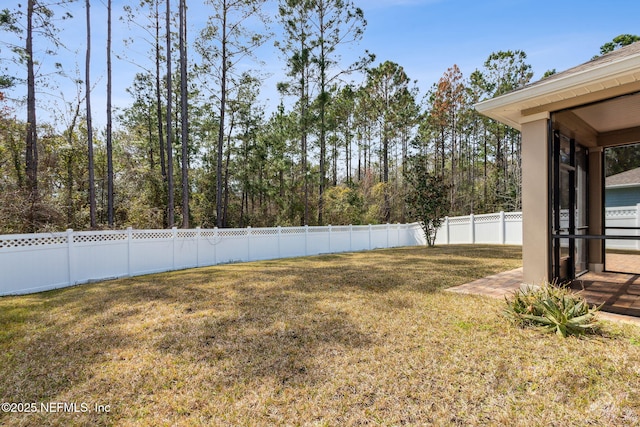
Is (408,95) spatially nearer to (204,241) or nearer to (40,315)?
(204,241)

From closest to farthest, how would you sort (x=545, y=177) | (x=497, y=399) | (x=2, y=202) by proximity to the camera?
(x=497, y=399), (x=545, y=177), (x=2, y=202)

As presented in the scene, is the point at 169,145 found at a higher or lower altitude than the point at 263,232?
higher

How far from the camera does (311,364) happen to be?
274 centimetres

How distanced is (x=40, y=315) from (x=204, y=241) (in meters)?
4.70

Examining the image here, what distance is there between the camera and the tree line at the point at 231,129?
371 inches

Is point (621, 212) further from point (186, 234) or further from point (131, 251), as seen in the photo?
point (131, 251)

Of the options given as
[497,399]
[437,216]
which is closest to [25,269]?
[497,399]

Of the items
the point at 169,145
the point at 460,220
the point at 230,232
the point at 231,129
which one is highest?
the point at 231,129

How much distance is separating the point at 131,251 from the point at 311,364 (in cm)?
624

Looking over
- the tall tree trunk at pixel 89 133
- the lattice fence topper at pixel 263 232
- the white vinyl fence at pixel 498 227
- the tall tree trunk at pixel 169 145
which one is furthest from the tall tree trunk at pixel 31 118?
the white vinyl fence at pixel 498 227

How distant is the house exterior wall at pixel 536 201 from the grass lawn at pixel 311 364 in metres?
0.67

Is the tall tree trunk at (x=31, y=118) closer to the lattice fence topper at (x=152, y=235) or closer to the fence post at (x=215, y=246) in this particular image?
the lattice fence topper at (x=152, y=235)

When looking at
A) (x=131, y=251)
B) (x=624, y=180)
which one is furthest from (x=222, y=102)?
(x=624, y=180)

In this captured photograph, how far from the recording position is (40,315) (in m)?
4.31
